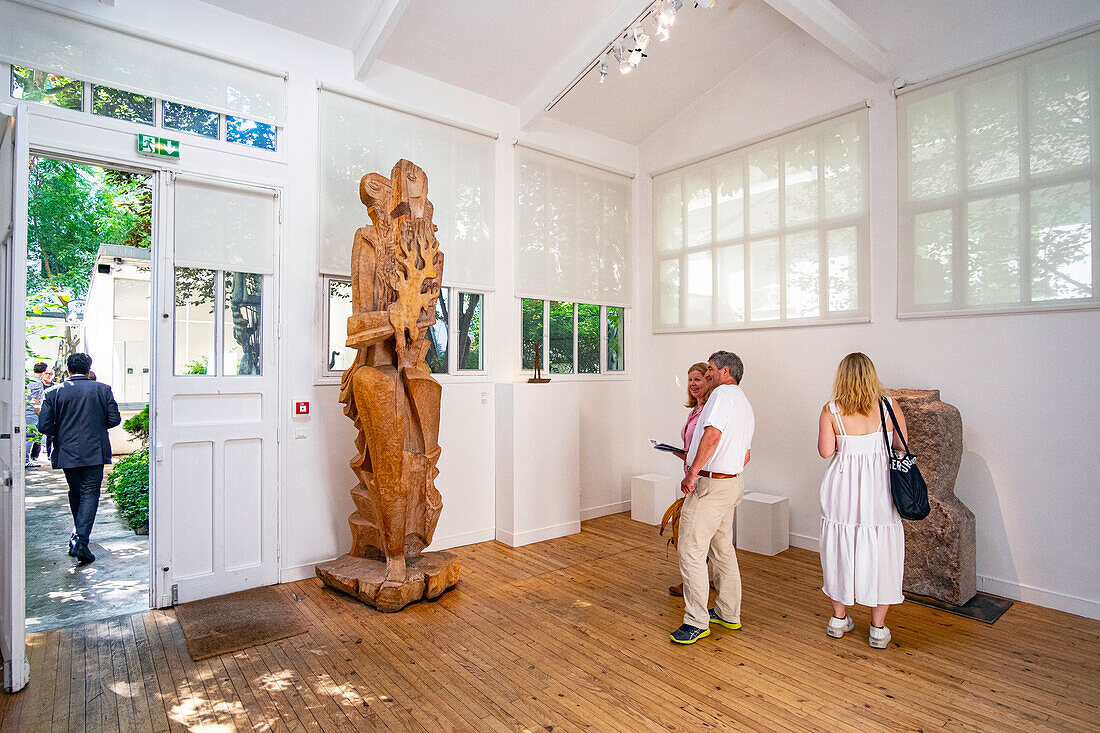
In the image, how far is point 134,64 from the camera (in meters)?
3.64

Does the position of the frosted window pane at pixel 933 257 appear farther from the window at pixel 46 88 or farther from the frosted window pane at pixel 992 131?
the window at pixel 46 88

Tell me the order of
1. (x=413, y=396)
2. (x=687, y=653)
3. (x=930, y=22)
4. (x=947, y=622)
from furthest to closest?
1. (x=930, y=22)
2. (x=413, y=396)
3. (x=947, y=622)
4. (x=687, y=653)

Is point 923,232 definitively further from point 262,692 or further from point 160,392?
point 160,392

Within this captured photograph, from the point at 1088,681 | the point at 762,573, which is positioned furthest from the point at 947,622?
A: the point at 762,573

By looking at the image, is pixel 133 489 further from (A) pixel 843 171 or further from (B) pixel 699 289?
(A) pixel 843 171

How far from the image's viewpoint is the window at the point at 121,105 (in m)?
3.55

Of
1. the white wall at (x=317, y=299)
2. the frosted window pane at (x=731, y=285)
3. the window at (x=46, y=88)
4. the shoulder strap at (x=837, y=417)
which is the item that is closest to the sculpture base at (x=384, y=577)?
the white wall at (x=317, y=299)

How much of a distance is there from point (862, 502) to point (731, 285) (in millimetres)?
3004

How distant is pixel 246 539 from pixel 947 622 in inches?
185

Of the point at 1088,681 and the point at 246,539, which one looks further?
the point at 246,539

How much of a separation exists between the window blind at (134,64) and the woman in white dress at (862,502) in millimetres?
4298

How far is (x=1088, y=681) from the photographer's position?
112 inches

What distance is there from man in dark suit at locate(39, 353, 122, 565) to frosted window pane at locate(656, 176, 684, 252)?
5399 mm

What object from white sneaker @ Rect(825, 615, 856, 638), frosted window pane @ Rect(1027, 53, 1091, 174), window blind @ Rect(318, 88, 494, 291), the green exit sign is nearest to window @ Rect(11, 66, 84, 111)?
the green exit sign
